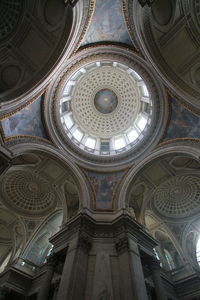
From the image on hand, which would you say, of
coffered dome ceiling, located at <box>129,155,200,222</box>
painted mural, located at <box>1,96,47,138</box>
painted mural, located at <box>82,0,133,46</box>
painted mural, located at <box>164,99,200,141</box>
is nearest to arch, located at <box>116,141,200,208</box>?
coffered dome ceiling, located at <box>129,155,200,222</box>

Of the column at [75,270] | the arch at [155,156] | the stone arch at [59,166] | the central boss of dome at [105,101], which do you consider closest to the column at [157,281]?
the arch at [155,156]

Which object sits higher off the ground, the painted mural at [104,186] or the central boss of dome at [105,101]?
the central boss of dome at [105,101]

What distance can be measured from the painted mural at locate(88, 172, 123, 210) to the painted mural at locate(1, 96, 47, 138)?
4.12 metres

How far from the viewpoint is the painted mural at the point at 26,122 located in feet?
35.8

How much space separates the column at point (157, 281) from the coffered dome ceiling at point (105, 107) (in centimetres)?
645

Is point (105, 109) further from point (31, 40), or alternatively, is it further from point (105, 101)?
point (31, 40)

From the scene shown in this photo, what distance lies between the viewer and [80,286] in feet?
29.8

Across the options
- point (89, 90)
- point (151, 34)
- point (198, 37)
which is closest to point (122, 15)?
point (151, 34)

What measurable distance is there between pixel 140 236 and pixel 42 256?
8147mm

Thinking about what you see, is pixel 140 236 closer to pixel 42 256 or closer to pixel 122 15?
pixel 42 256

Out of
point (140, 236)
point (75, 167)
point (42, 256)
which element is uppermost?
point (75, 167)

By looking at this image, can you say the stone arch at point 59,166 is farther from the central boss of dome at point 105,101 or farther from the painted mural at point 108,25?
the painted mural at point 108,25

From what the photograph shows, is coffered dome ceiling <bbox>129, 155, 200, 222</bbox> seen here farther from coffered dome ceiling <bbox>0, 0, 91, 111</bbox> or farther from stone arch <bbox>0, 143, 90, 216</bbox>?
coffered dome ceiling <bbox>0, 0, 91, 111</bbox>

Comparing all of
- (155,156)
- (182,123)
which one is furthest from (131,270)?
(182,123)
